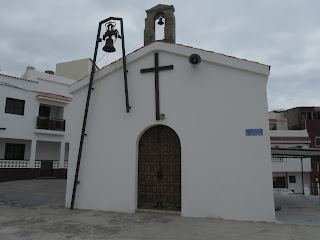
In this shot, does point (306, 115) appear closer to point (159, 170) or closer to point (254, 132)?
point (254, 132)

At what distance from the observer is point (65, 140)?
22172 millimetres

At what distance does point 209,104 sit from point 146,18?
429 cm

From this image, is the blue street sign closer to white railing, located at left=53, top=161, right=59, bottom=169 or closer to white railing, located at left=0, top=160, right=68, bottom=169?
white railing, located at left=0, top=160, right=68, bottom=169

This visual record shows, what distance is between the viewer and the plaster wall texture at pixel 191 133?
731 cm

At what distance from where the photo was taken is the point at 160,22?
32.6 feet

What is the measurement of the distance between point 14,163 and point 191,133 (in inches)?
618

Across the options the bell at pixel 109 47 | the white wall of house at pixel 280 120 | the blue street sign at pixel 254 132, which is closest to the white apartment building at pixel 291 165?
the white wall of house at pixel 280 120

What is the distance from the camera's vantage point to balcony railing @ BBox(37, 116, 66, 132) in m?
20.6

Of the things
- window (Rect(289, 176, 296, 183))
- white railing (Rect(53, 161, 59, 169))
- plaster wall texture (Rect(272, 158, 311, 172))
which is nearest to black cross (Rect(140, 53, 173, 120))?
white railing (Rect(53, 161, 59, 169))

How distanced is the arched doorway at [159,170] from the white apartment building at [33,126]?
1394cm

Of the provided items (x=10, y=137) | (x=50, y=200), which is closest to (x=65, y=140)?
(x=10, y=137)

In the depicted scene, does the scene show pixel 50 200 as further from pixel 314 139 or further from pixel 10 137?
pixel 314 139

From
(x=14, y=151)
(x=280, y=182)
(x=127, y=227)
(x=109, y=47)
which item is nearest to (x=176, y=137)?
(x=127, y=227)

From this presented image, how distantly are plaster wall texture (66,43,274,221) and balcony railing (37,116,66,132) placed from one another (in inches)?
493
